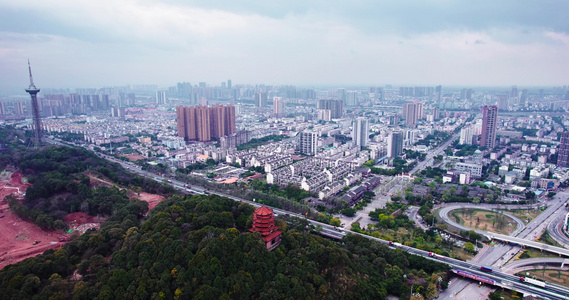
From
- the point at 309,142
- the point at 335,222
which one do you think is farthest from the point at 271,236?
the point at 309,142

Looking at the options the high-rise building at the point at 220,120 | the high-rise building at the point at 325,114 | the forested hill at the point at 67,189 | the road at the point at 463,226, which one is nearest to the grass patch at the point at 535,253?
the road at the point at 463,226

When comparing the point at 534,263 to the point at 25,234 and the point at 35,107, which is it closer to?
the point at 25,234

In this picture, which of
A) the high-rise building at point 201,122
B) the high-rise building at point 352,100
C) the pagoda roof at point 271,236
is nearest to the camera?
the pagoda roof at point 271,236

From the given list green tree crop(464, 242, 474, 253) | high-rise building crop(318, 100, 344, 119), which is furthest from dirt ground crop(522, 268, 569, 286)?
high-rise building crop(318, 100, 344, 119)

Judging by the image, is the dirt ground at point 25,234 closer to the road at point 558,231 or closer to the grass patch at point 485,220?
the grass patch at point 485,220

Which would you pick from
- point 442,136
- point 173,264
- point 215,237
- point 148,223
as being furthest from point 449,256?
point 442,136

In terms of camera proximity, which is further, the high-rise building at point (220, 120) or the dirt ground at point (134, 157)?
the high-rise building at point (220, 120)
